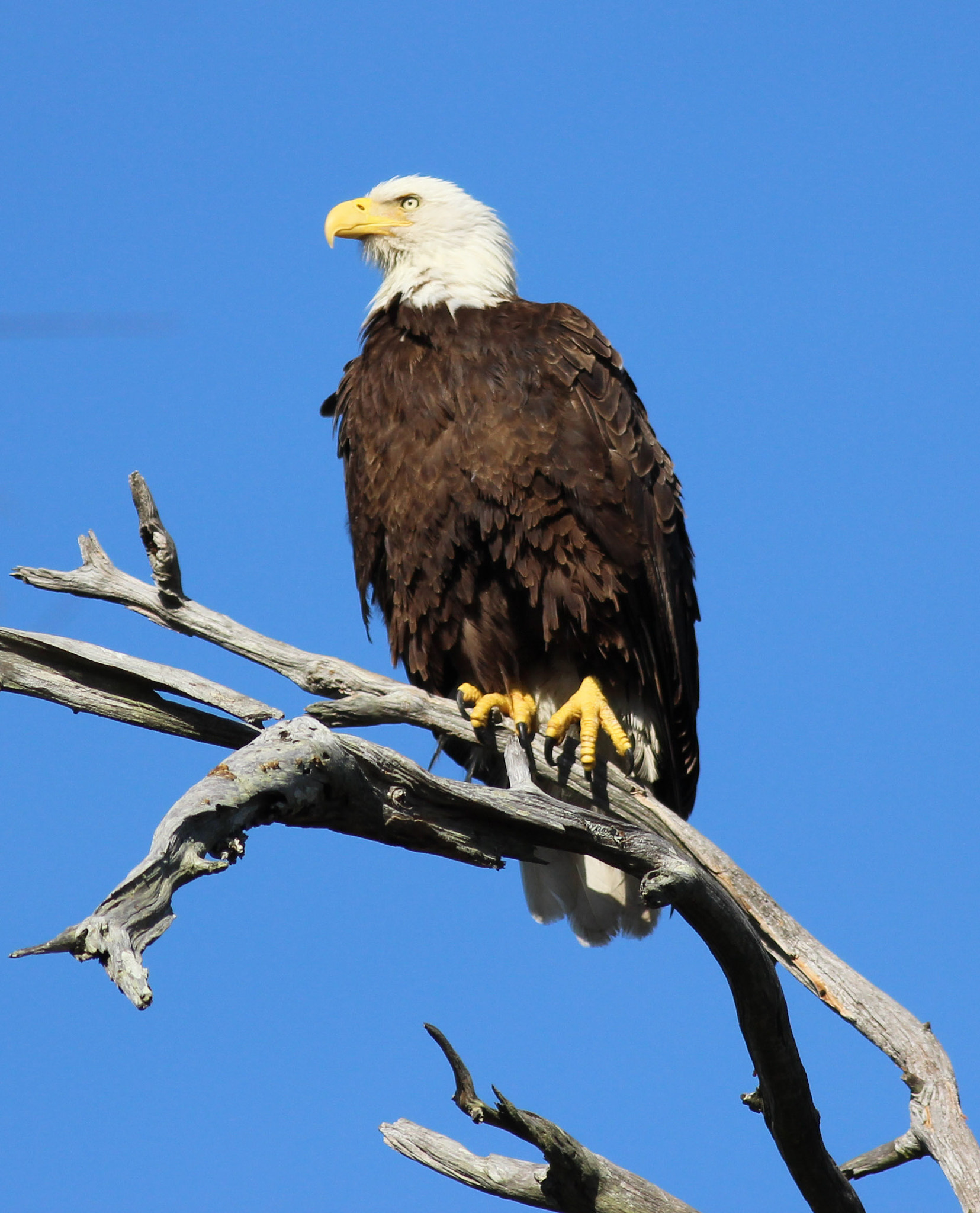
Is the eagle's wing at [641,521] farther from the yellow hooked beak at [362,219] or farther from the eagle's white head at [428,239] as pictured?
the yellow hooked beak at [362,219]

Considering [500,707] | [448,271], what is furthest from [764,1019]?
[448,271]

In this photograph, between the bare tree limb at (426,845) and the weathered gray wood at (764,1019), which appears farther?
the weathered gray wood at (764,1019)

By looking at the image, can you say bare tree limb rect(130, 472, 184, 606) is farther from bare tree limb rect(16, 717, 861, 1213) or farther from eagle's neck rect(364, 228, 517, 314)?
eagle's neck rect(364, 228, 517, 314)

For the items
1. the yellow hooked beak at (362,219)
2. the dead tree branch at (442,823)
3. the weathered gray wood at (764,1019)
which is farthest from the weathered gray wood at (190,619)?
the yellow hooked beak at (362,219)

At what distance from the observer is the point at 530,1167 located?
377 cm

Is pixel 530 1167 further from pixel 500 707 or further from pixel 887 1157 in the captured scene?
pixel 500 707

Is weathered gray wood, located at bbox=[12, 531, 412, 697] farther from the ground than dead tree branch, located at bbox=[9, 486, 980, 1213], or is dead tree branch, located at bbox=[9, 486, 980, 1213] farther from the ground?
weathered gray wood, located at bbox=[12, 531, 412, 697]

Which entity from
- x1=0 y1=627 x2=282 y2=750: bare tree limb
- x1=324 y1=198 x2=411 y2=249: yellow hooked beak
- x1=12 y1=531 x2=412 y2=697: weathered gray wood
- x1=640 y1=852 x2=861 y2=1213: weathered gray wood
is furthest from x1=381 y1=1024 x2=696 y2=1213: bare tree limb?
x1=324 y1=198 x2=411 y2=249: yellow hooked beak

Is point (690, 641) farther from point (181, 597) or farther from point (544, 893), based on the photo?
point (181, 597)

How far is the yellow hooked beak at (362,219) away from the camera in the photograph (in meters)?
5.74

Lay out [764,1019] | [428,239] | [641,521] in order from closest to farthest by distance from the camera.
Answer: [764,1019]
[641,521]
[428,239]

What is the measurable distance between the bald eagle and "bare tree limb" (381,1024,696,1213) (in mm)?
1219

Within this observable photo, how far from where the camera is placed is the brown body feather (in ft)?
15.5

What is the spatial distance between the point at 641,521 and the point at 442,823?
6.13 feet
